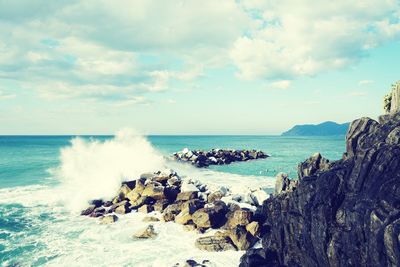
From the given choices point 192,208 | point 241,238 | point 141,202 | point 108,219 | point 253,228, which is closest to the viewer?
point 241,238

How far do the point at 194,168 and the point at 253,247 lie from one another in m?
49.1

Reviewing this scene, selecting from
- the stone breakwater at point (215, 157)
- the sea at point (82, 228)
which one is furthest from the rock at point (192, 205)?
the stone breakwater at point (215, 157)

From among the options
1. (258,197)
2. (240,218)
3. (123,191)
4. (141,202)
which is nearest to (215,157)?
(123,191)

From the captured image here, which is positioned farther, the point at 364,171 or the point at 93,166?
the point at 93,166

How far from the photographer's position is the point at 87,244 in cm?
2619

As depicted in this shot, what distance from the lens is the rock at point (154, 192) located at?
34894mm

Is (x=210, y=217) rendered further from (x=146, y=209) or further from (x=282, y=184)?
(x=146, y=209)

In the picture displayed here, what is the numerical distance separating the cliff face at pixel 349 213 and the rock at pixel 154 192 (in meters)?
14.9

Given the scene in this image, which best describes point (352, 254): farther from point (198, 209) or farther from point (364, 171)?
point (198, 209)

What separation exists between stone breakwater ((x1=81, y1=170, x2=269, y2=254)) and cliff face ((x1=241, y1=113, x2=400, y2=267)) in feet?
8.83

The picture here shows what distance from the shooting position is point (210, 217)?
2727 centimetres

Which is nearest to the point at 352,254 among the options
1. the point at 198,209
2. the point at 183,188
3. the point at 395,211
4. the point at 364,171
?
the point at 395,211

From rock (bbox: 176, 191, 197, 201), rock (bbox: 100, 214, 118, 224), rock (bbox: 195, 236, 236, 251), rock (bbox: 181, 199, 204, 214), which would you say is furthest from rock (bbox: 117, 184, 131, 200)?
rock (bbox: 195, 236, 236, 251)

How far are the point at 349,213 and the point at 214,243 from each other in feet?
35.8
